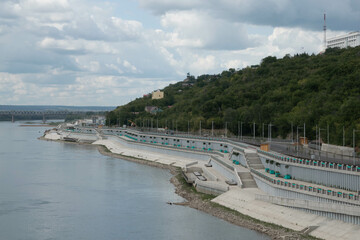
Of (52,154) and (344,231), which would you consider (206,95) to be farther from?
(344,231)

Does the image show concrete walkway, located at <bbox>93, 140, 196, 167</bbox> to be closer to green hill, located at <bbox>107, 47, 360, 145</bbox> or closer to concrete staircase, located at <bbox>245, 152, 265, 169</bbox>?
green hill, located at <bbox>107, 47, 360, 145</bbox>

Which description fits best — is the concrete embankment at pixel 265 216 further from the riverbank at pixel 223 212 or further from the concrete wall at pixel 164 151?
the concrete wall at pixel 164 151

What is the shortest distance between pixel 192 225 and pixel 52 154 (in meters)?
62.1

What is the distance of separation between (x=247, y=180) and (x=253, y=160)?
5.66 metres

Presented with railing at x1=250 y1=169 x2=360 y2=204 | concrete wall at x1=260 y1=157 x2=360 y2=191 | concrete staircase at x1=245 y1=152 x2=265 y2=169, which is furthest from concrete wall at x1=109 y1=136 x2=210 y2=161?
railing at x1=250 y1=169 x2=360 y2=204

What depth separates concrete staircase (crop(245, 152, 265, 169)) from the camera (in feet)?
168

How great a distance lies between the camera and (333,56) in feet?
370

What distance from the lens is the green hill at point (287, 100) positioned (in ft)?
226

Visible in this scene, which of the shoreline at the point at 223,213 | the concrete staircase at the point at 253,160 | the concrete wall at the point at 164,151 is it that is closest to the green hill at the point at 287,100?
the concrete staircase at the point at 253,160

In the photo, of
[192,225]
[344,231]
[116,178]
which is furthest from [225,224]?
[116,178]

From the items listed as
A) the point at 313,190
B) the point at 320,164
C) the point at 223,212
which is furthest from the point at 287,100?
the point at 313,190

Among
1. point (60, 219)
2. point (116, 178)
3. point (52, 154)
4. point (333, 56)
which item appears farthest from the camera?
point (333, 56)

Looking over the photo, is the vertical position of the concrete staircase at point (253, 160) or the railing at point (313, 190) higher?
the concrete staircase at point (253, 160)

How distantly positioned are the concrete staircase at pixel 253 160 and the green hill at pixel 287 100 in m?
10.1
